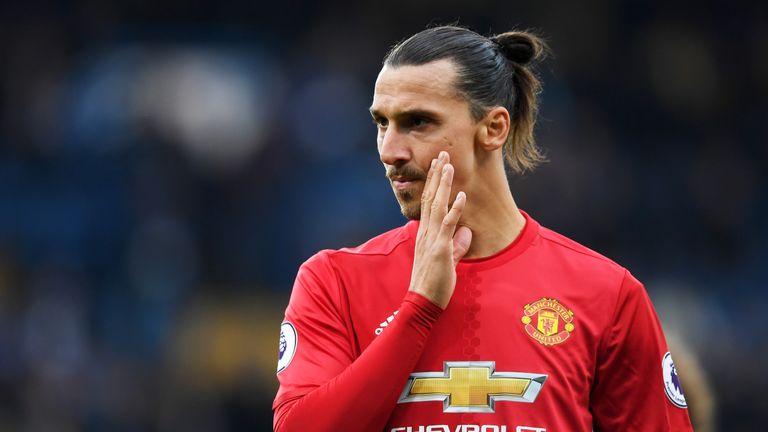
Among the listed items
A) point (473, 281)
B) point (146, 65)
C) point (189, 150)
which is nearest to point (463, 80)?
point (473, 281)

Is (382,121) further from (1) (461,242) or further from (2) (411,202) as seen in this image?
(1) (461,242)

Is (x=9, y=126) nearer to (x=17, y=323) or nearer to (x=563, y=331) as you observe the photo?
(x=17, y=323)

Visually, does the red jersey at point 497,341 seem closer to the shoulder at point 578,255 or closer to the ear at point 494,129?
the shoulder at point 578,255

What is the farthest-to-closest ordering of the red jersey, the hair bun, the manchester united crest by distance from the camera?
the hair bun → the manchester united crest → the red jersey

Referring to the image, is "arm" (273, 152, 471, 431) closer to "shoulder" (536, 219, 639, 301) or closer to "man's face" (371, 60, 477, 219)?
"man's face" (371, 60, 477, 219)

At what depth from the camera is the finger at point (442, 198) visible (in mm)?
3062

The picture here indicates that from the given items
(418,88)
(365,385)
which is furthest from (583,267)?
(365,385)

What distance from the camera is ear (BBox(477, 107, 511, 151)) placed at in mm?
3383

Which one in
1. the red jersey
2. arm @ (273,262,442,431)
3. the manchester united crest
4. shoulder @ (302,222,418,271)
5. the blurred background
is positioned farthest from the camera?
the blurred background

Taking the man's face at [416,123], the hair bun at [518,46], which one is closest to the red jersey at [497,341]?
the man's face at [416,123]

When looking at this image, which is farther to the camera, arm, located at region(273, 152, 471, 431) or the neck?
the neck

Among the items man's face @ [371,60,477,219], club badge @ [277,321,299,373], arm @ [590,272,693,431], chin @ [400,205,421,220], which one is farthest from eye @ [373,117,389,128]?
arm @ [590,272,693,431]

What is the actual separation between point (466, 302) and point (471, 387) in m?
0.26

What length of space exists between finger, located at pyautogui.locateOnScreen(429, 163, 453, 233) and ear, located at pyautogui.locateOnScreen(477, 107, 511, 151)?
0.94ft
